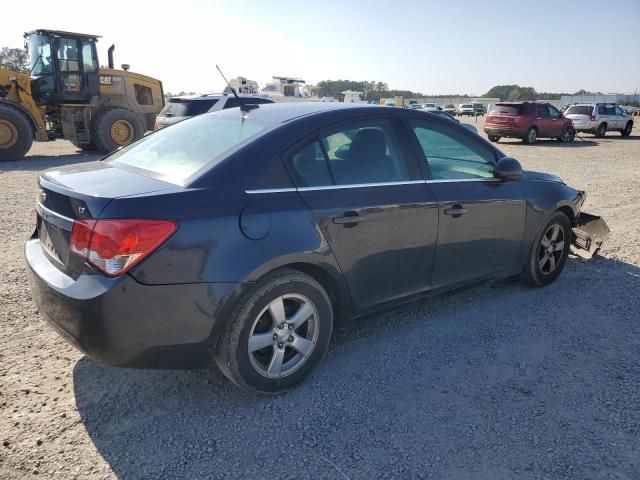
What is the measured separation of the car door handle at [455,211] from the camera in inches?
137

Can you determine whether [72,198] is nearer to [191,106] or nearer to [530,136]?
[191,106]

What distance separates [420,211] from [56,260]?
2219mm

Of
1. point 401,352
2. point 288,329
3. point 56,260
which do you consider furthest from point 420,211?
point 56,260

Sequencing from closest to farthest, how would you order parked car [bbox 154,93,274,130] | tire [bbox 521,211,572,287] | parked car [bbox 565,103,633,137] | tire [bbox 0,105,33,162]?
tire [bbox 521,211,572,287], parked car [bbox 154,93,274,130], tire [bbox 0,105,33,162], parked car [bbox 565,103,633,137]

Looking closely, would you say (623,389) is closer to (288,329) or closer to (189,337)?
A: (288,329)

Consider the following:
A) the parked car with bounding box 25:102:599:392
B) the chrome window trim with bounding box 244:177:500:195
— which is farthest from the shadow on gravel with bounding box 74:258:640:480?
the chrome window trim with bounding box 244:177:500:195

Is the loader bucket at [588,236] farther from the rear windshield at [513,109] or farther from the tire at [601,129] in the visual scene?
the tire at [601,129]

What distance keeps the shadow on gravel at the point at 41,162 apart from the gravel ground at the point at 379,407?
30.8 ft

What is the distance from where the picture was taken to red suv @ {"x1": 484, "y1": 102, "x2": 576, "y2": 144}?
1961cm

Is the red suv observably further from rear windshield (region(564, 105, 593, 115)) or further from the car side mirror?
the car side mirror

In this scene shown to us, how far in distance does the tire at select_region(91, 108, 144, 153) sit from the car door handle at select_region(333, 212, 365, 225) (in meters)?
12.5

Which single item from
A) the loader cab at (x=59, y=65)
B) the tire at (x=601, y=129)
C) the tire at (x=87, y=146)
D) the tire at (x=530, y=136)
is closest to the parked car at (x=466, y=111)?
the tire at (x=601, y=129)

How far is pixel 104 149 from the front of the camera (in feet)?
46.9

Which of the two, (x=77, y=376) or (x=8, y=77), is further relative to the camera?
(x=8, y=77)
